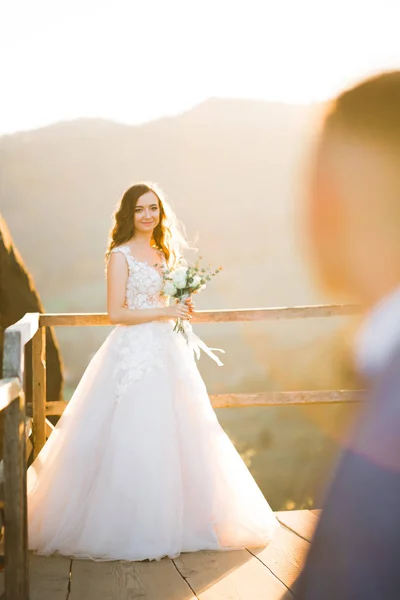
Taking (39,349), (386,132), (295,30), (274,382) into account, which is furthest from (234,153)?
(386,132)

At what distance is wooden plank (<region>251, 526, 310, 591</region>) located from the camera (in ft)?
11.6

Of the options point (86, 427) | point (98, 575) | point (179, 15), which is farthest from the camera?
point (179, 15)

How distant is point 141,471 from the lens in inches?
153

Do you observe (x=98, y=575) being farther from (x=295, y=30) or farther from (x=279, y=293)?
(x=279, y=293)

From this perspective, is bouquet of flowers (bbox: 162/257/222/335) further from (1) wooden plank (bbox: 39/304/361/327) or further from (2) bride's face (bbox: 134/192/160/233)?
(1) wooden plank (bbox: 39/304/361/327)

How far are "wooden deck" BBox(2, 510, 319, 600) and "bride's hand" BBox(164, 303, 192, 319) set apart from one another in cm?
130

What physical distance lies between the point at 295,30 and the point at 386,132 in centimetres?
1628

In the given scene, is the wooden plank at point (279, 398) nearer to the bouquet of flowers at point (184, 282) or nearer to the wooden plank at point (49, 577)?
the bouquet of flowers at point (184, 282)

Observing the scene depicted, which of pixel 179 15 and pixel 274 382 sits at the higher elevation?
pixel 179 15

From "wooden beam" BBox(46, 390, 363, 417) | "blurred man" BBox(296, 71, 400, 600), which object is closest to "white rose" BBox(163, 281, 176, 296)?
"wooden beam" BBox(46, 390, 363, 417)

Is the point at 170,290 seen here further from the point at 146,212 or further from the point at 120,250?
the point at 146,212

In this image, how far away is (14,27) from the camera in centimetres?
1536

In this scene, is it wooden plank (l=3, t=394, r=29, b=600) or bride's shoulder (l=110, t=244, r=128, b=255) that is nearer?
wooden plank (l=3, t=394, r=29, b=600)

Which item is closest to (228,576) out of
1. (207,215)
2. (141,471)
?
(141,471)
